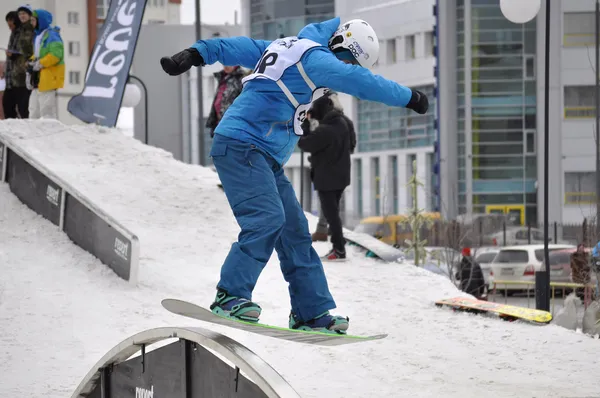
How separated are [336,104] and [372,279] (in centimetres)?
214

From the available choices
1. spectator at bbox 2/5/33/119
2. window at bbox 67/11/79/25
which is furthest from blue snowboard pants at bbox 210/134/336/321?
window at bbox 67/11/79/25

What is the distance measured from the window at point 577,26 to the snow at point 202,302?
140 ft

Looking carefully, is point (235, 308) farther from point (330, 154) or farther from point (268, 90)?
point (330, 154)

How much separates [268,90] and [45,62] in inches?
356

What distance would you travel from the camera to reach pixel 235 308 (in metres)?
6.06

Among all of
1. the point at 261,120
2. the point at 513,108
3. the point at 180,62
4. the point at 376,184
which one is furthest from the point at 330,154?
the point at 376,184

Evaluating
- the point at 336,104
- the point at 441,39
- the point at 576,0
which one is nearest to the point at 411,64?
the point at 441,39

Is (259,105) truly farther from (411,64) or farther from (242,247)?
(411,64)

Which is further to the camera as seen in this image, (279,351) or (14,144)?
(14,144)

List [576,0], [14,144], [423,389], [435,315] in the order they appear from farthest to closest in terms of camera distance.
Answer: [576,0], [14,144], [435,315], [423,389]

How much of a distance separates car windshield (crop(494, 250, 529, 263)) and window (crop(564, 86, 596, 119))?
29601 millimetres

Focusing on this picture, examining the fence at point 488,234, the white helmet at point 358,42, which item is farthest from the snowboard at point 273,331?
the fence at point 488,234

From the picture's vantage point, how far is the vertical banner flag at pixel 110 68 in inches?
603

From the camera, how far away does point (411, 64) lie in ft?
193
